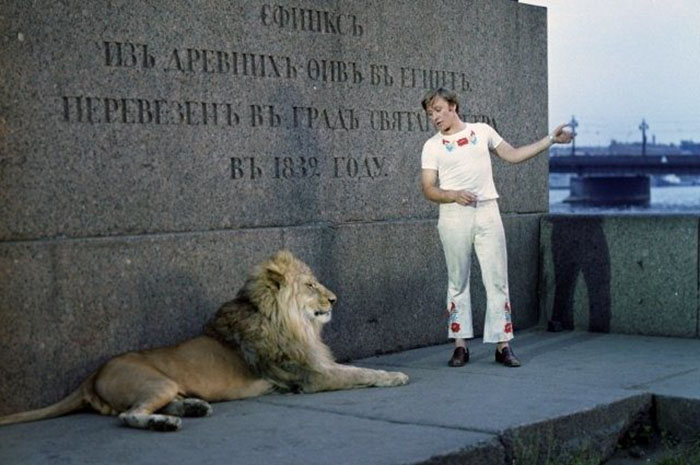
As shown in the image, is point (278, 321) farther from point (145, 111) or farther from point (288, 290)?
point (145, 111)

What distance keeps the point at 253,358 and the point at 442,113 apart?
211 centimetres

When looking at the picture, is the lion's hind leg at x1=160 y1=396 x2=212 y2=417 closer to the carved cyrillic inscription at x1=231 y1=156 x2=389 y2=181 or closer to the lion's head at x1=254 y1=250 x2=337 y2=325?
the lion's head at x1=254 y1=250 x2=337 y2=325

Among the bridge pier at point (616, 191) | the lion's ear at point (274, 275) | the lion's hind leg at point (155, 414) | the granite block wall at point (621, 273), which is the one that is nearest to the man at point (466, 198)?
the lion's ear at point (274, 275)

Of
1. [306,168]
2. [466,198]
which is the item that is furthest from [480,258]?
[306,168]

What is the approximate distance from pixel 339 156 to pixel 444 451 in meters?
3.97

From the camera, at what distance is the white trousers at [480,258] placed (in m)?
8.45

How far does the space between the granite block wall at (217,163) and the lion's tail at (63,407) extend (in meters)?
0.28

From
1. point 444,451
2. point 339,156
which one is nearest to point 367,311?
point 339,156

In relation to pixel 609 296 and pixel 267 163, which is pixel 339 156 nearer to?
pixel 267 163

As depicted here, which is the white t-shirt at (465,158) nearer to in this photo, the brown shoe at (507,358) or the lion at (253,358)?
the brown shoe at (507,358)

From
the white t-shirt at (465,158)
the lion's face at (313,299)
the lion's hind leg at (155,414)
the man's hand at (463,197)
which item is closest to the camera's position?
the lion's hind leg at (155,414)

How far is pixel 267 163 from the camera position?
8.71 metres

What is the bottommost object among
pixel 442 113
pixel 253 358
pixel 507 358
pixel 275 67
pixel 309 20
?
pixel 507 358

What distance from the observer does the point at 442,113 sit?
27.1 ft
